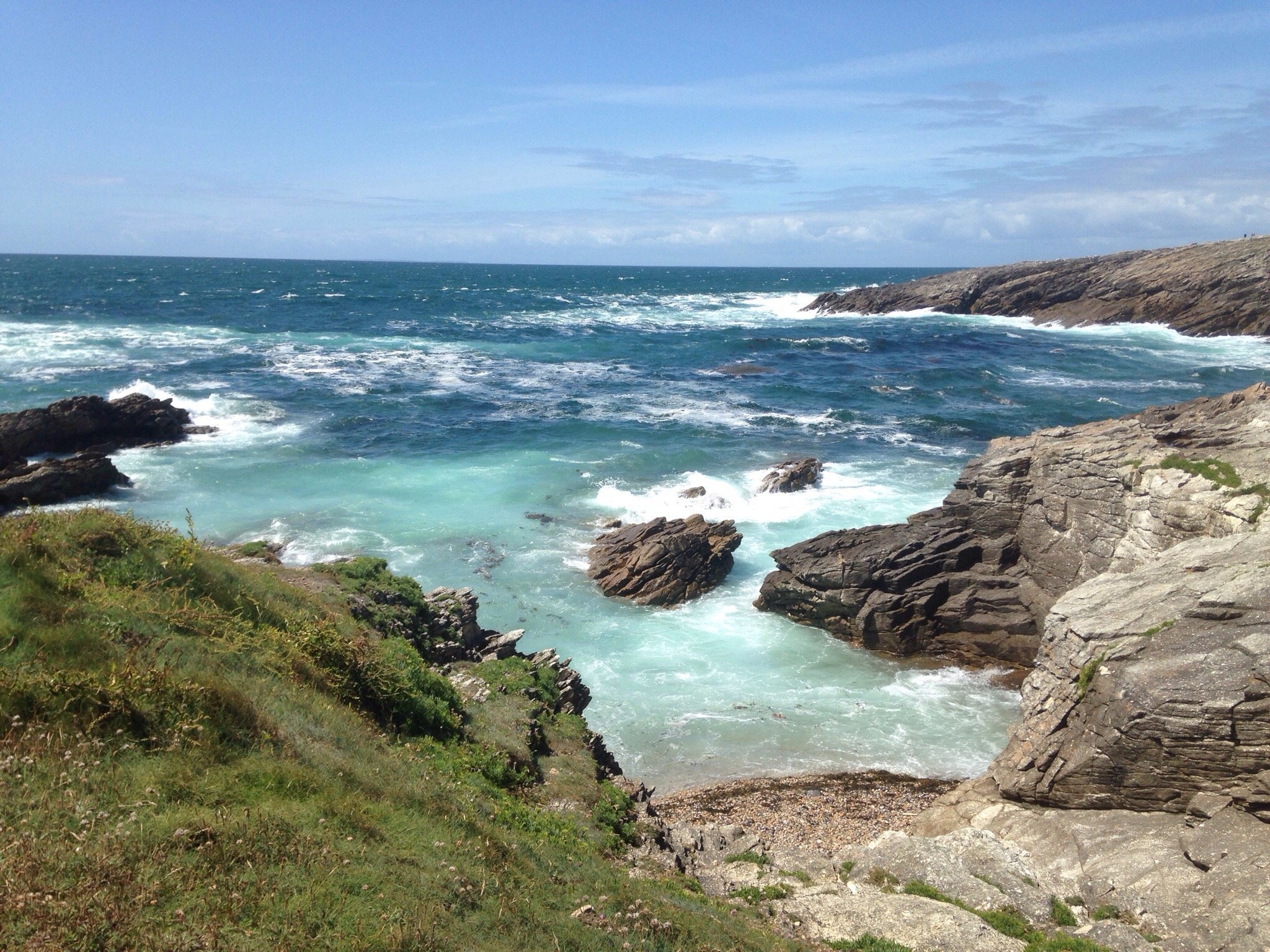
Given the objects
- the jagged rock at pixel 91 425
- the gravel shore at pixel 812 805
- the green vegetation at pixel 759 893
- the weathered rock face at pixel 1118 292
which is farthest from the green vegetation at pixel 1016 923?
the weathered rock face at pixel 1118 292

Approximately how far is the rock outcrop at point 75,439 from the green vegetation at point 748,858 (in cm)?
2422

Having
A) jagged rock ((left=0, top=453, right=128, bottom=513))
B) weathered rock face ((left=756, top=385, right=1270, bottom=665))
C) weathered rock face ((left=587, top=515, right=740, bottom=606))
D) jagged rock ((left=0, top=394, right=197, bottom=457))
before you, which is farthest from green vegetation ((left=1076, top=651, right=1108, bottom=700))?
jagged rock ((left=0, top=394, right=197, bottom=457))

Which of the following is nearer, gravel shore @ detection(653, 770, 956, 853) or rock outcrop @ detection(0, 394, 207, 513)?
gravel shore @ detection(653, 770, 956, 853)

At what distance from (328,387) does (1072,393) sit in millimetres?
46920

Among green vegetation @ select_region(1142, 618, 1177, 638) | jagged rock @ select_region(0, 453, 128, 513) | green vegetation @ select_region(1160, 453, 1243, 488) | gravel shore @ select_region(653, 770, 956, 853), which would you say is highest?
green vegetation @ select_region(1160, 453, 1243, 488)

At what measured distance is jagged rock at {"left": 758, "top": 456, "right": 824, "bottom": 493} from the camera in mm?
31422

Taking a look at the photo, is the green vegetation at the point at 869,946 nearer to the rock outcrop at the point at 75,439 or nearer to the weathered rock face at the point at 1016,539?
the weathered rock face at the point at 1016,539

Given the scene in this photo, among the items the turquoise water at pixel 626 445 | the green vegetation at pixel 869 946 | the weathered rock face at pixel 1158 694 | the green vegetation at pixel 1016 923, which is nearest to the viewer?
the green vegetation at pixel 869 946

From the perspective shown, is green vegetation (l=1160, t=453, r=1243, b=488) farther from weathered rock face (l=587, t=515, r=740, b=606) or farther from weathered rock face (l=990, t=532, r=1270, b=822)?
weathered rock face (l=587, t=515, r=740, b=606)

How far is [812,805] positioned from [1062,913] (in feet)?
17.0

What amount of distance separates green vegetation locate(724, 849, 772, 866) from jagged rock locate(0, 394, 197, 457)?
109ft

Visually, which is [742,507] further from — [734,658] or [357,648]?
[357,648]

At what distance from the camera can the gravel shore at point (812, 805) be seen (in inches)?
540

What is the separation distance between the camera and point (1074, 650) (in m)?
13.2
